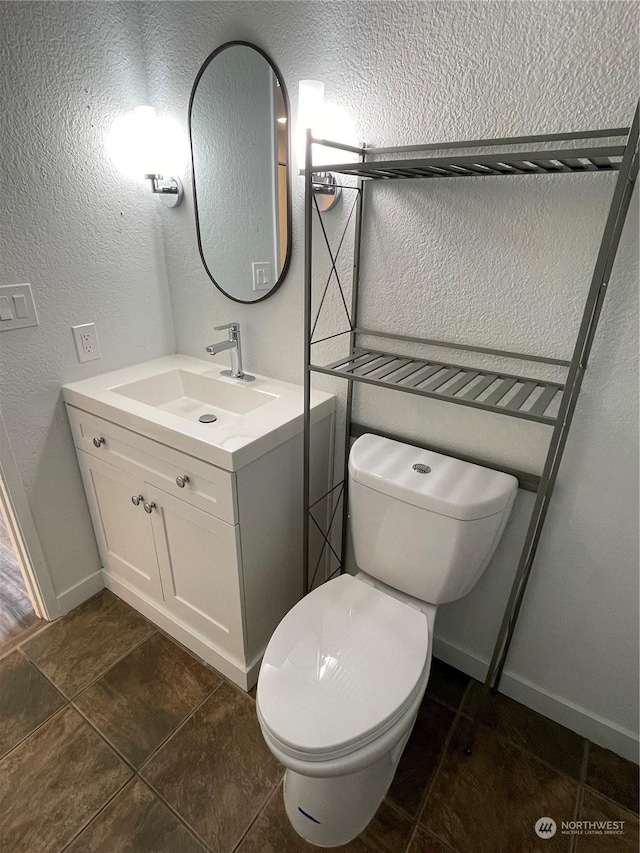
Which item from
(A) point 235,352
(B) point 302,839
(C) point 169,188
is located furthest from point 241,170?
(B) point 302,839

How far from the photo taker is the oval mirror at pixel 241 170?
1.32 meters

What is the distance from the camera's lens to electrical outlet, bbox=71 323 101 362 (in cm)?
154

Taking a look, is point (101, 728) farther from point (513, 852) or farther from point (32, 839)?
point (513, 852)

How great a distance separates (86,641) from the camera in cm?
166

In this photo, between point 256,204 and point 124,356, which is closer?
point 256,204

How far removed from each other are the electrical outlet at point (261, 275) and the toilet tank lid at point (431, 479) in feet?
1.99

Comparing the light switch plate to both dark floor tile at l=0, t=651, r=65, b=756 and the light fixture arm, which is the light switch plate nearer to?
the light fixture arm

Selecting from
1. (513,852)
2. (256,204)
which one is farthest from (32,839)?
(256,204)

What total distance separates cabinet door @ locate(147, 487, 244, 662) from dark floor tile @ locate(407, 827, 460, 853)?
0.65 metres

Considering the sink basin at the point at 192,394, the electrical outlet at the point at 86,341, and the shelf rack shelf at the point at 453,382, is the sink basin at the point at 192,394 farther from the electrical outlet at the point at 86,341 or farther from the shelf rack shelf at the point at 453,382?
the shelf rack shelf at the point at 453,382

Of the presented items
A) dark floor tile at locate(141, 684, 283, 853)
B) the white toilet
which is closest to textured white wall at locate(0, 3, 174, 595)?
dark floor tile at locate(141, 684, 283, 853)

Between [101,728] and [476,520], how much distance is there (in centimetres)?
128

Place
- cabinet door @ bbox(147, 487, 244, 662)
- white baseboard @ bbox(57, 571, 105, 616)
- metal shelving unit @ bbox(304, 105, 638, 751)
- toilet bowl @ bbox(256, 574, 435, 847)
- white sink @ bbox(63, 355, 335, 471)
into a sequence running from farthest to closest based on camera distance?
white baseboard @ bbox(57, 571, 105, 616) < cabinet door @ bbox(147, 487, 244, 662) < white sink @ bbox(63, 355, 335, 471) < toilet bowl @ bbox(256, 574, 435, 847) < metal shelving unit @ bbox(304, 105, 638, 751)

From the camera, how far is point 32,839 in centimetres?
113
